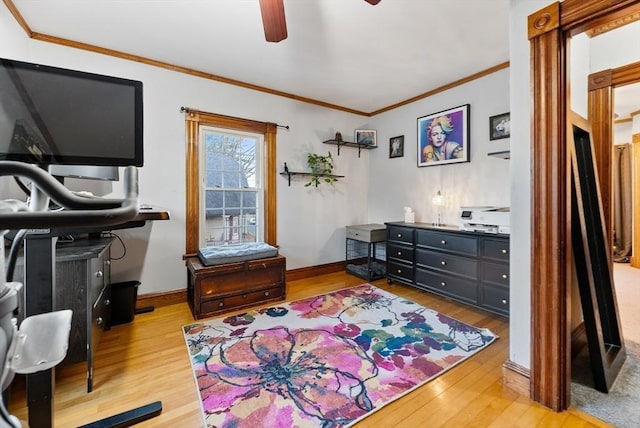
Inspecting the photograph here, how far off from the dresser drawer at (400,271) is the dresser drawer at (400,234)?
30 centimetres

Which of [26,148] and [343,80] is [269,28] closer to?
[26,148]

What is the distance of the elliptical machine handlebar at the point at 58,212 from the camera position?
46cm

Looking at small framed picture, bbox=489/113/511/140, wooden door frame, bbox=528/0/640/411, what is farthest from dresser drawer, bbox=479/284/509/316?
small framed picture, bbox=489/113/511/140

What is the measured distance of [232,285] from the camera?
2.80 m

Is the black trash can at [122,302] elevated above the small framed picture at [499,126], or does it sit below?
below

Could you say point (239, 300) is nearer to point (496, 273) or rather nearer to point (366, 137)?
point (496, 273)

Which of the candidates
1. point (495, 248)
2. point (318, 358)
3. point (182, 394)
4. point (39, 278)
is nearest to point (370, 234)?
point (495, 248)

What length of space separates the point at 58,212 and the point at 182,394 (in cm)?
162

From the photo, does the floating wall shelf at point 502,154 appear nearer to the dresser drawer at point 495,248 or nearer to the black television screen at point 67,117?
the dresser drawer at point 495,248

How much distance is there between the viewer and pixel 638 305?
9.25 ft

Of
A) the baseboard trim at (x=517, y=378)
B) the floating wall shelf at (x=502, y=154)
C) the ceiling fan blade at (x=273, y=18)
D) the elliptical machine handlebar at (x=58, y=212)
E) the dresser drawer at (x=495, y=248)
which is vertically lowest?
the baseboard trim at (x=517, y=378)

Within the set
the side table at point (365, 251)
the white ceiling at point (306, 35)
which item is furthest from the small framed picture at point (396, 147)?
the side table at point (365, 251)

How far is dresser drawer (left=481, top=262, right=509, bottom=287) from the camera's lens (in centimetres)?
251

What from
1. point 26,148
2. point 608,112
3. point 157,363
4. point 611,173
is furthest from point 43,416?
point 608,112
